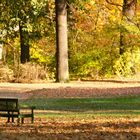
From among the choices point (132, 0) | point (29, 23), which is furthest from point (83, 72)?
point (132, 0)

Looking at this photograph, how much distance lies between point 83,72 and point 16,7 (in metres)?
6.19

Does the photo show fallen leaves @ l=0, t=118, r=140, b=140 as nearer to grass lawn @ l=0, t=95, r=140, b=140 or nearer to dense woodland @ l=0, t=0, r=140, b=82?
grass lawn @ l=0, t=95, r=140, b=140

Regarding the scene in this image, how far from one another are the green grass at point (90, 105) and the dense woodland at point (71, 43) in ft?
39.1

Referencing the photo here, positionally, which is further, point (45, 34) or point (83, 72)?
point (45, 34)

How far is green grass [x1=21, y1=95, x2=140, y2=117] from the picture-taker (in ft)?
58.4

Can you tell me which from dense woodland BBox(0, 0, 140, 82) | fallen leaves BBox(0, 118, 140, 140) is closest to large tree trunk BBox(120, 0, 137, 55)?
dense woodland BBox(0, 0, 140, 82)

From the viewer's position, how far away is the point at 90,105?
2033 centimetres

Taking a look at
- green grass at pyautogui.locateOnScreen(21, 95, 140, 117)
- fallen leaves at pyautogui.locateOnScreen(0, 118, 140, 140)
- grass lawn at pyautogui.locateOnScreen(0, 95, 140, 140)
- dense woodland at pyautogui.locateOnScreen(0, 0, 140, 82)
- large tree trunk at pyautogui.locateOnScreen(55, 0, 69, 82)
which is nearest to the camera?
fallen leaves at pyautogui.locateOnScreen(0, 118, 140, 140)

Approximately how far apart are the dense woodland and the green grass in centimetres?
1192

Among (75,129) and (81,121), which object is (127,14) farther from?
(75,129)

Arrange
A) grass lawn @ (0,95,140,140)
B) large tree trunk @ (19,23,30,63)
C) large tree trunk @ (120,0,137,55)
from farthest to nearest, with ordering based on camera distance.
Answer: large tree trunk @ (19,23,30,63) < large tree trunk @ (120,0,137,55) < grass lawn @ (0,95,140,140)

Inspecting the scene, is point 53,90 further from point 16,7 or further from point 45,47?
point 45,47

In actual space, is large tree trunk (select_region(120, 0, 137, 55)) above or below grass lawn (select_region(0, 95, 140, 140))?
above

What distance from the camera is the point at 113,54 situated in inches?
1524
